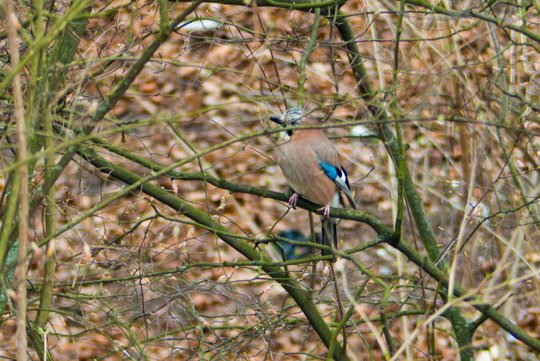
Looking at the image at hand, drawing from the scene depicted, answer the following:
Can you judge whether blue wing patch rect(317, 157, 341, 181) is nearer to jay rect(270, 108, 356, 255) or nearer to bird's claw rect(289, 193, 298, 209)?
jay rect(270, 108, 356, 255)

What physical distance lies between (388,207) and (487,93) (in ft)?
Answer: 16.8

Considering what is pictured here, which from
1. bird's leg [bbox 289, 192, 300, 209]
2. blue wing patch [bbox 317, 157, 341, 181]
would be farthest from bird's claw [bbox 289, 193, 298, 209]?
blue wing patch [bbox 317, 157, 341, 181]

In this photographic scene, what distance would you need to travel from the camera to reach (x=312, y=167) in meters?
5.70

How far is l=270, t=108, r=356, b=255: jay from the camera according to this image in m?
5.58

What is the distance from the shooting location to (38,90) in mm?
3207

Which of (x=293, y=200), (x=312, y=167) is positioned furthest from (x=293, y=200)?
(x=312, y=167)

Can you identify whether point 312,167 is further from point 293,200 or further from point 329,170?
point 293,200

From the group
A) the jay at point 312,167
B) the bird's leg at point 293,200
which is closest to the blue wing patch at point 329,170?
the jay at point 312,167

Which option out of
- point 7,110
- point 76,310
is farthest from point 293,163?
point 7,110

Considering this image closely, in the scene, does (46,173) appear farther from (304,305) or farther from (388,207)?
(388,207)

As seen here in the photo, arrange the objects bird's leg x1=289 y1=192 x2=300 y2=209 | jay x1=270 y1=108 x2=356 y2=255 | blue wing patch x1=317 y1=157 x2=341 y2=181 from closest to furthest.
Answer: bird's leg x1=289 y1=192 x2=300 y2=209 → jay x1=270 y1=108 x2=356 y2=255 → blue wing patch x1=317 y1=157 x2=341 y2=181

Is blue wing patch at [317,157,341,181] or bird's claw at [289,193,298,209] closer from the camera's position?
bird's claw at [289,193,298,209]

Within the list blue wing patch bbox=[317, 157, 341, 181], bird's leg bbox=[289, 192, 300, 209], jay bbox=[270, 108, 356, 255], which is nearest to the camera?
bird's leg bbox=[289, 192, 300, 209]

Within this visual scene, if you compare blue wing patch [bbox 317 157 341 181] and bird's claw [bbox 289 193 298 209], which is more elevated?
blue wing patch [bbox 317 157 341 181]
